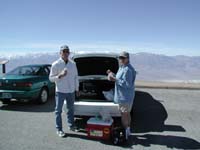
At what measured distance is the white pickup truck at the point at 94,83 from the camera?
590 cm

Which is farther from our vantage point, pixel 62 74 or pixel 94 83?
pixel 94 83

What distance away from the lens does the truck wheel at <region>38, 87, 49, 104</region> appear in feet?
29.5

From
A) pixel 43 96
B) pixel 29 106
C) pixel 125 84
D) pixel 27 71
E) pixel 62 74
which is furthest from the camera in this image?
pixel 27 71

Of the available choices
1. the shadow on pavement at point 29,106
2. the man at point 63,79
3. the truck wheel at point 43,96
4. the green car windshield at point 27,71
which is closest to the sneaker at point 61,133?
the man at point 63,79

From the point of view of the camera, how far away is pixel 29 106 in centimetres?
886

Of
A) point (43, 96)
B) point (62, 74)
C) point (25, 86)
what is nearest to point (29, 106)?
point (43, 96)

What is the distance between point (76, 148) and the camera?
4.91m

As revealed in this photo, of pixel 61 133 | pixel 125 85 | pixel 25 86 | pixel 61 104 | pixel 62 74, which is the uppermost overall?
pixel 62 74

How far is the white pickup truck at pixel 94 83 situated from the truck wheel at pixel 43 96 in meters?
2.46

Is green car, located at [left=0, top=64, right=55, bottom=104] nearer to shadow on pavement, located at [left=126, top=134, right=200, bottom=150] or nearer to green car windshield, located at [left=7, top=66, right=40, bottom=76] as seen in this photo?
green car windshield, located at [left=7, top=66, right=40, bottom=76]

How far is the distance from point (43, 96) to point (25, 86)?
0.96 m

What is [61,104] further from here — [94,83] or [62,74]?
[94,83]

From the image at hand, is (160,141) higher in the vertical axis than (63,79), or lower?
lower

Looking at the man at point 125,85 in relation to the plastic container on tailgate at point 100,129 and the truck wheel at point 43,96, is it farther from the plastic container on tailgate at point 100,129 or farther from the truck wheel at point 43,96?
the truck wheel at point 43,96
